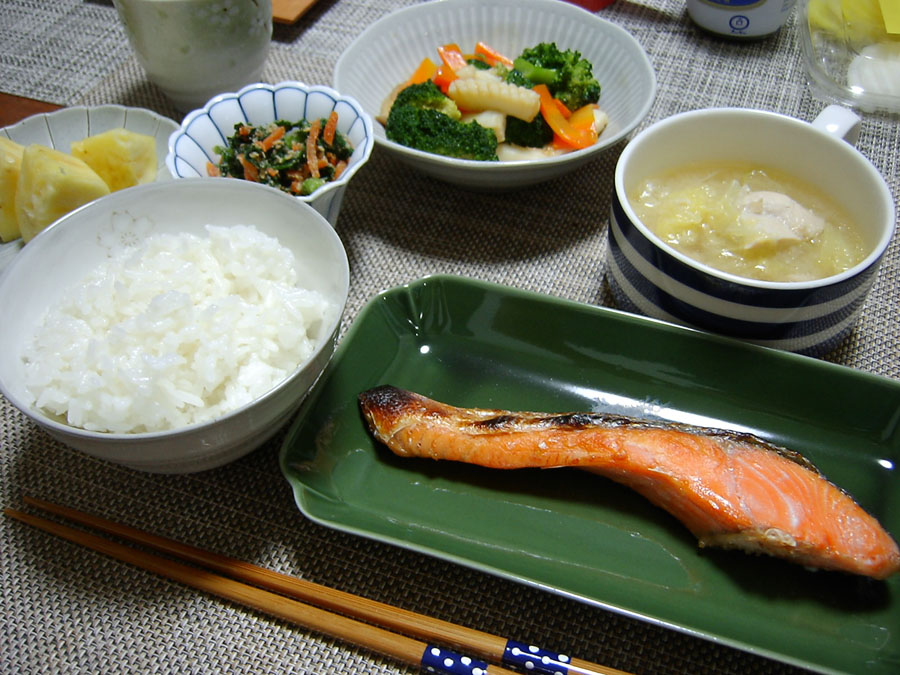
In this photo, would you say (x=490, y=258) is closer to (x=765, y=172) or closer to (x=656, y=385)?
(x=656, y=385)

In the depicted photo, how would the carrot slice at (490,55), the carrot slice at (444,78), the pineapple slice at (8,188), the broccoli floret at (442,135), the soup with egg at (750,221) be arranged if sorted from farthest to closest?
1. the carrot slice at (490,55)
2. the carrot slice at (444,78)
3. the broccoli floret at (442,135)
4. the pineapple slice at (8,188)
5. the soup with egg at (750,221)

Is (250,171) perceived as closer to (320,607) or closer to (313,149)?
(313,149)

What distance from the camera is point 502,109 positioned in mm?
1965

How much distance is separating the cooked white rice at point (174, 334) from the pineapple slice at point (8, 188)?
51cm

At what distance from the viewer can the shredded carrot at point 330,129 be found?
71.8 inches

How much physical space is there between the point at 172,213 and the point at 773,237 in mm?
1355

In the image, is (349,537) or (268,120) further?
(268,120)

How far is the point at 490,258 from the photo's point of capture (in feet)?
6.17

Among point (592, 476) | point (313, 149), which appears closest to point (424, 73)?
point (313, 149)

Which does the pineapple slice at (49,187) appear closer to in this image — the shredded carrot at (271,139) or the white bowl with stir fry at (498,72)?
the shredded carrot at (271,139)

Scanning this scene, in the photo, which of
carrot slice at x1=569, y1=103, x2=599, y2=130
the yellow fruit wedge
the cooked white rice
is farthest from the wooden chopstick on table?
the yellow fruit wedge

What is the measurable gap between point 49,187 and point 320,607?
119 cm

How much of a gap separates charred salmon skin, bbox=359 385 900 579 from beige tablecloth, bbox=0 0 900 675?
0.67ft

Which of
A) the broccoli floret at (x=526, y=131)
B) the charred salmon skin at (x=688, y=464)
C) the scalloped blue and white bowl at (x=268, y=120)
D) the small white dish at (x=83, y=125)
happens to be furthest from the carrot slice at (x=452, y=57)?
the charred salmon skin at (x=688, y=464)
